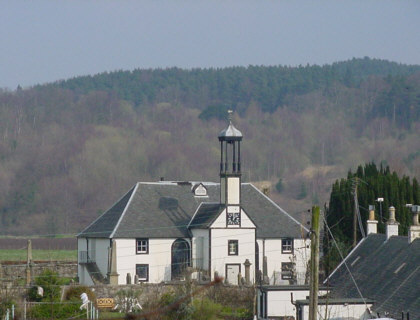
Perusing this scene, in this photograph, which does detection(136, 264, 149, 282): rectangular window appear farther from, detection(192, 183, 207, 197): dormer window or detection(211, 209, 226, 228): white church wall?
detection(192, 183, 207, 197): dormer window

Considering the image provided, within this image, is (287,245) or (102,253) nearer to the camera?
(102,253)

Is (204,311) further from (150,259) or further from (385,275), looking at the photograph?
(150,259)

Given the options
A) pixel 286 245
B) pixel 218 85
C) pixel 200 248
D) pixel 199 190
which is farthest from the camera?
pixel 218 85

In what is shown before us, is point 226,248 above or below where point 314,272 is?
above

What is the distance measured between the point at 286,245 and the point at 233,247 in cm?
318

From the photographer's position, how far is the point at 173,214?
5575 cm

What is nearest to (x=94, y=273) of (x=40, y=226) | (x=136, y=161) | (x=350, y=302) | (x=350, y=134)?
(x=350, y=302)

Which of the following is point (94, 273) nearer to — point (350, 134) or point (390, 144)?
point (390, 144)

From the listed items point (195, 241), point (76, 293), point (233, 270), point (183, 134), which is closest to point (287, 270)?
point (233, 270)

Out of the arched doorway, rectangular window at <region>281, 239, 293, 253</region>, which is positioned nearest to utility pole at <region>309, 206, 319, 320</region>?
the arched doorway

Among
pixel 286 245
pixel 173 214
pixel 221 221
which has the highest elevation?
pixel 173 214

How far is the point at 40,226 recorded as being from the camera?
115 m

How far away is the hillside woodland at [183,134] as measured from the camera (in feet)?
414

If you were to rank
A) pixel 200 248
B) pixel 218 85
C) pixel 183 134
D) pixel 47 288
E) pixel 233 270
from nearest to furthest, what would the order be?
pixel 47 288, pixel 233 270, pixel 200 248, pixel 183 134, pixel 218 85
